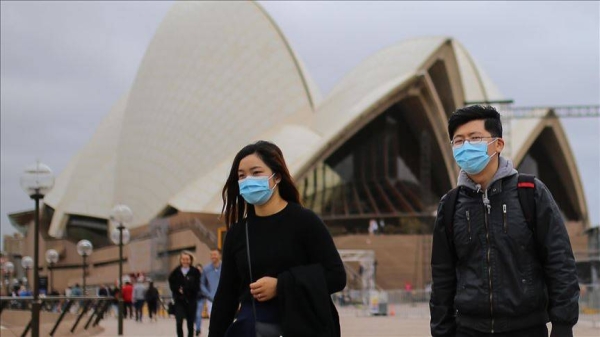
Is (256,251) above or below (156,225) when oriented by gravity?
below

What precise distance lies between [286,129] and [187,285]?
29611 mm

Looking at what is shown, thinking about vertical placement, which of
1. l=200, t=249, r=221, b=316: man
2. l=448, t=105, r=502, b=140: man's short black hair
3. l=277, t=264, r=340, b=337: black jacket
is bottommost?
l=277, t=264, r=340, b=337: black jacket

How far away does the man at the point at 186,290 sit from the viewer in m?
10.9

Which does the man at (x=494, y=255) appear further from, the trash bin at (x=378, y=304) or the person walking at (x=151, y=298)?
the person walking at (x=151, y=298)

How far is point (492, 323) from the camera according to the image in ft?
11.6

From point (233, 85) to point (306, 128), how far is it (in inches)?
150

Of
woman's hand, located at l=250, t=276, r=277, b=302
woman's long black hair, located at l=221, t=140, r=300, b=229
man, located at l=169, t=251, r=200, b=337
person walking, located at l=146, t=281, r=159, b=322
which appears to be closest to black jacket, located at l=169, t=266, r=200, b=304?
man, located at l=169, t=251, r=200, b=337

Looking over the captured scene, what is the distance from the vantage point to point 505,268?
352 centimetres

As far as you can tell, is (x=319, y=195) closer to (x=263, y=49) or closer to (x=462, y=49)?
(x=263, y=49)

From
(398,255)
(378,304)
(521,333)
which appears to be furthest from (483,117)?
(398,255)

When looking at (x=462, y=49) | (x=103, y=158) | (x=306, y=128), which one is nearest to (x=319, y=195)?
(x=306, y=128)

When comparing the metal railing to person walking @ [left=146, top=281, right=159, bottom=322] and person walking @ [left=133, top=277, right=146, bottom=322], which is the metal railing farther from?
person walking @ [left=133, top=277, right=146, bottom=322]

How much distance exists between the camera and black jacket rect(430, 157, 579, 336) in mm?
3475

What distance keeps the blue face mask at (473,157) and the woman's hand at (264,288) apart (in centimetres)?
89
